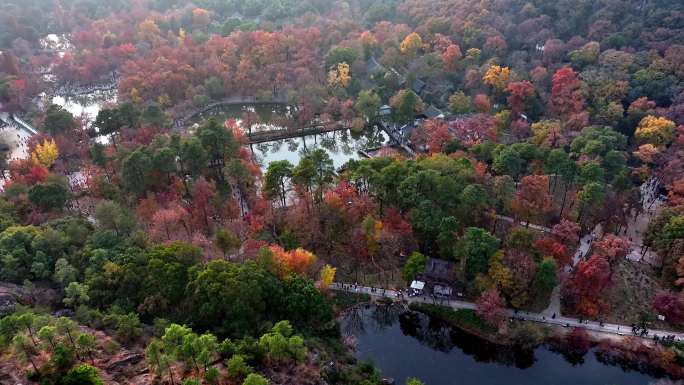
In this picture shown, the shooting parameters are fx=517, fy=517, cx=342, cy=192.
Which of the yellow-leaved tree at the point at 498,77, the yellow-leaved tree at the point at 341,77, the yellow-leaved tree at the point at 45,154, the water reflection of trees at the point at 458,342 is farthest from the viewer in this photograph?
the yellow-leaved tree at the point at 341,77

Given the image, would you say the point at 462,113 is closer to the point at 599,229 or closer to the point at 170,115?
the point at 599,229

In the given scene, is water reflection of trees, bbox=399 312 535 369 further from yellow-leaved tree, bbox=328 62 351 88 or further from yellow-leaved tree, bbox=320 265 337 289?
yellow-leaved tree, bbox=328 62 351 88

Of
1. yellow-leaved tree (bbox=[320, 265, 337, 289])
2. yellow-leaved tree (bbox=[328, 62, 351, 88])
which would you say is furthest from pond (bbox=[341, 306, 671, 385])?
yellow-leaved tree (bbox=[328, 62, 351, 88])

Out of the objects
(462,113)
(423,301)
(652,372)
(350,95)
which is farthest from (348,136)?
(652,372)

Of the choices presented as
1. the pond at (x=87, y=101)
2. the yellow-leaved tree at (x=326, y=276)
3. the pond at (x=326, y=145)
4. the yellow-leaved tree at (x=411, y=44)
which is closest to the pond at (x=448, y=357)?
the yellow-leaved tree at (x=326, y=276)

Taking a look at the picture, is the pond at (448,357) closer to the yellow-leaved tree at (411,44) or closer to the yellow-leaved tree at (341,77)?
the yellow-leaved tree at (341,77)
